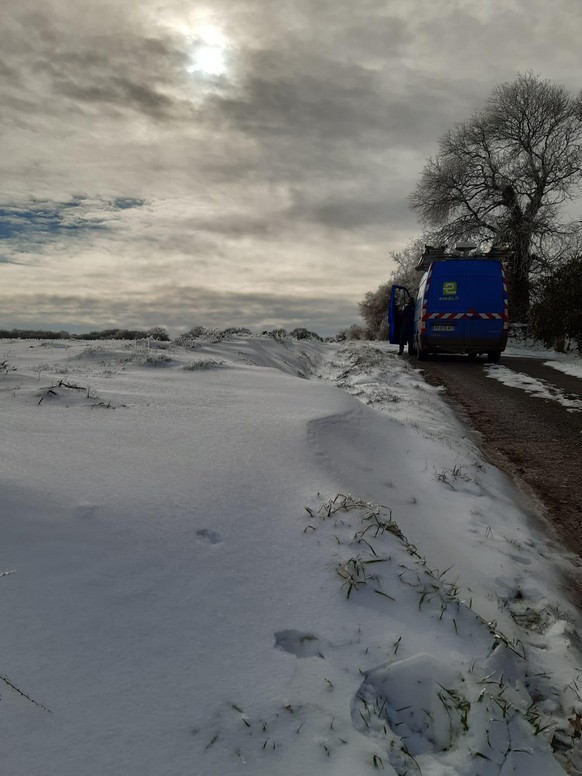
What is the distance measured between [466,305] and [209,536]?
13.4 meters

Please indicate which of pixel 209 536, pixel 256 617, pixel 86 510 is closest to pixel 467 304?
pixel 209 536

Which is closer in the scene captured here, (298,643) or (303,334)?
(298,643)

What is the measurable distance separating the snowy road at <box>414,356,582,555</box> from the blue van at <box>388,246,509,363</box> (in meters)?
2.01

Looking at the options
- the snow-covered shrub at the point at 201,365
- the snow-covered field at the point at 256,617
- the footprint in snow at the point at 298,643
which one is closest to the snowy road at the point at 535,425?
the snow-covered field at the point at 256,617

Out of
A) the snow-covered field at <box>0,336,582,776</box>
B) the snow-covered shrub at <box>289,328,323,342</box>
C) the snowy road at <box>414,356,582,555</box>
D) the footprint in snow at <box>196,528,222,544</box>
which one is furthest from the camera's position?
the snow-covered shrub at <box>289,328,323,342</box>

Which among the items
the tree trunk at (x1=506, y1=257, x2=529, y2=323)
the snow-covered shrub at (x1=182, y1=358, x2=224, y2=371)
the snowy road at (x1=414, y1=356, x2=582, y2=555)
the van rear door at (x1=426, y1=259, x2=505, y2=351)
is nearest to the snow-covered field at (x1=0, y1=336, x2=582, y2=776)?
the snowy road at (x1=414, y1=356, x2=582, y2=555)

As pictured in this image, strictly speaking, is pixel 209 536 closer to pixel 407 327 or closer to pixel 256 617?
pixel 256 617

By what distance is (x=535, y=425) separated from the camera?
6.59m

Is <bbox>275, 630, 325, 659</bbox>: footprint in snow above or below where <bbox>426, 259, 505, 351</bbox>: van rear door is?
below

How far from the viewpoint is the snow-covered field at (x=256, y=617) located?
1.40 metres

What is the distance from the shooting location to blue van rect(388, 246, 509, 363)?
1399cm

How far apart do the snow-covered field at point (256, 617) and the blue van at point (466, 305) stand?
11.4m

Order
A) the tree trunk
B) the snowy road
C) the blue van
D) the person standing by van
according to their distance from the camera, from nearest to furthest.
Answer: the snowy road
the blue van
the person standing by van
the tree trunk

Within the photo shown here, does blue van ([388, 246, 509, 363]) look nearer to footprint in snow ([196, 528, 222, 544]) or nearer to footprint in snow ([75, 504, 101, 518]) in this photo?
footprint in snow ([196, 528, 222, 544])
